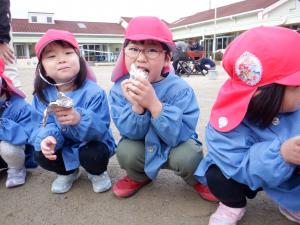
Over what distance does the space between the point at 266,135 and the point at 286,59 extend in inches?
13.3

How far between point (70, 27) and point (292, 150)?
29.1m

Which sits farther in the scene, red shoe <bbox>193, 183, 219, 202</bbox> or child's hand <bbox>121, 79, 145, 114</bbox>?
red shoe <bbox>193, 183, 219, 202</bbox>

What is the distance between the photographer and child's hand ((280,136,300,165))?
1.07m

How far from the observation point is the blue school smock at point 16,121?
1.88 meters

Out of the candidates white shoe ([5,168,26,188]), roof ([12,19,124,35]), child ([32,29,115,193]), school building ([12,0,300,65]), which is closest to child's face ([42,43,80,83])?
child ([32,29,115,193])

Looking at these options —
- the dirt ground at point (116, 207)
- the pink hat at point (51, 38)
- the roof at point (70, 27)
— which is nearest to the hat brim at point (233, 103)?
the dirt ground at point (116, 207)

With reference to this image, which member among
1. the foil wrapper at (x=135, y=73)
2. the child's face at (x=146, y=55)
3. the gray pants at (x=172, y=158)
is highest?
the child's face at (x=146, y=55)

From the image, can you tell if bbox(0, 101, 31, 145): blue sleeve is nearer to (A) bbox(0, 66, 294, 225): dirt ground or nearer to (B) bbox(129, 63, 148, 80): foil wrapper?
(A) bbox(0, 66, 294, 225): dirt ground

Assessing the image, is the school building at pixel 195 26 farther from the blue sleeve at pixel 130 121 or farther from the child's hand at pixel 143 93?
the child's hand at pixel 143 93

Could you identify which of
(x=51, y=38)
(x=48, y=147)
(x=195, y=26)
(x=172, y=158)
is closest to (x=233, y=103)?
(x=172, y=158)

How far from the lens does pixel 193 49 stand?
11.1 metres

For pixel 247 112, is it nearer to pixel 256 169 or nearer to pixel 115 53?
pixel 256 169

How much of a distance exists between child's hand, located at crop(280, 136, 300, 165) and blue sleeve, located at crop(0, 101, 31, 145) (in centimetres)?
150

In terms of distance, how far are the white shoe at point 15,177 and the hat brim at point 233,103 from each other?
1.30 m
